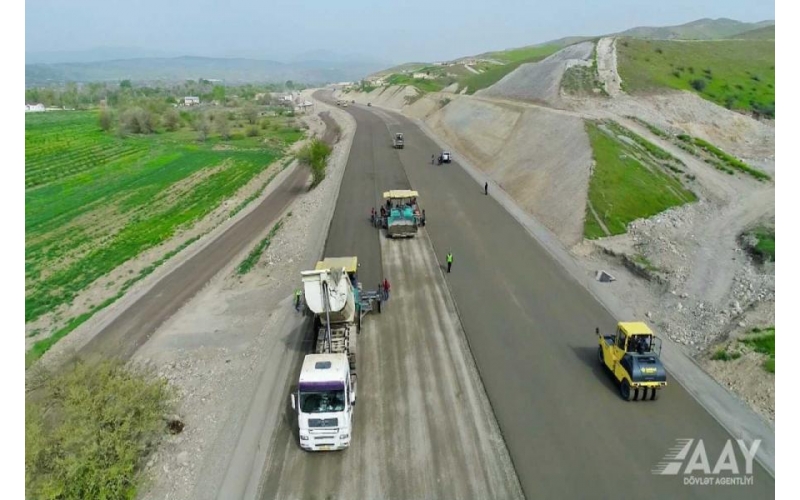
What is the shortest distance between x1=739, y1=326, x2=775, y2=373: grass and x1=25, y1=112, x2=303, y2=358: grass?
35.7 metres

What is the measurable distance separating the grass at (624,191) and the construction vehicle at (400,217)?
12032mm

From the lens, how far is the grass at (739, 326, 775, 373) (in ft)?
63.5

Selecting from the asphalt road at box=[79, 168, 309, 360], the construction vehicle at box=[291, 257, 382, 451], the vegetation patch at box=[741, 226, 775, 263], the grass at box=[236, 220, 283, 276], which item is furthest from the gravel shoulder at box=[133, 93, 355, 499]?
the vegetation patch at box=[741, 226, 775, 263]

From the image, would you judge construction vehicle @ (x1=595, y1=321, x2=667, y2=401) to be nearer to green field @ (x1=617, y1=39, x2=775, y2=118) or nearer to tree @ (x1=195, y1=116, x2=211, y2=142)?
green field @ (x1=617, y1=39, x2=775, y2=118)

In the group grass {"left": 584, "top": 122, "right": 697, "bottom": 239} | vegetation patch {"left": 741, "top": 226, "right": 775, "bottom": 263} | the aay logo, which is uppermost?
grass {"left": 584, "top": 122, "right": 697, "bottom": 239}

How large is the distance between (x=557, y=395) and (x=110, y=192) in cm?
5918

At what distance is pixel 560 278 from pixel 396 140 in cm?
4785

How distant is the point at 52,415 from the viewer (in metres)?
16.8

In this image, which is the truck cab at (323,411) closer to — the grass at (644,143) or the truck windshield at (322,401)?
the truck windshield at (322,401)

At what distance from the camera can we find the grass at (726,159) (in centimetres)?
4534

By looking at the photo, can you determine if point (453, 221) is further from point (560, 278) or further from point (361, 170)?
point (361, 170)

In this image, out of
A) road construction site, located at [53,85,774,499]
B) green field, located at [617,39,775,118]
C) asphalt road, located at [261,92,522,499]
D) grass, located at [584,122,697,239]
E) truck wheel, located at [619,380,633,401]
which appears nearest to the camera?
asphalt road, located at [261,92,522,499]

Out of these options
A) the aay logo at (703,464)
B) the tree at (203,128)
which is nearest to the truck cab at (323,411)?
the aay logo at (703,464)

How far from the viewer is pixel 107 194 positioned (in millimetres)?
58875
